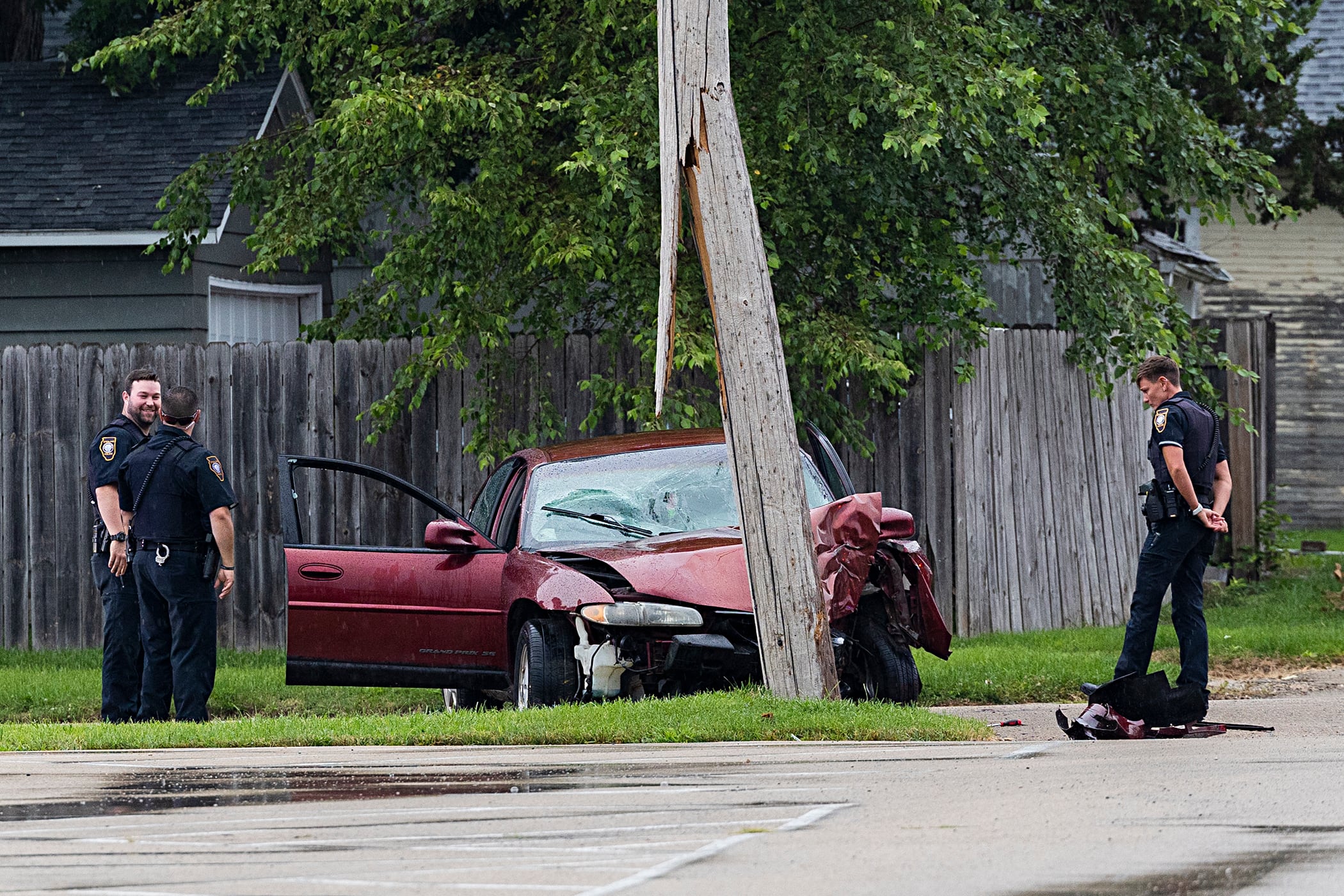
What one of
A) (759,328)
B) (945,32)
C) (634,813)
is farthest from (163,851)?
(945,32)

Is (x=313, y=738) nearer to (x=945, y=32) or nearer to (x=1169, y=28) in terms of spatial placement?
(x=945, y=32)

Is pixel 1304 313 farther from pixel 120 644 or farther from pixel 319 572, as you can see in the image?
pixel 120 644

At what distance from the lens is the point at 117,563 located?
10.0m

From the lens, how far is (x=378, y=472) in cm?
978

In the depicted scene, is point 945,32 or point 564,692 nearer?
point 564,692

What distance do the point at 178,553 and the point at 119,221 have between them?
22.3 ft

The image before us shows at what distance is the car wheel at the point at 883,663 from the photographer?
9.27 metres

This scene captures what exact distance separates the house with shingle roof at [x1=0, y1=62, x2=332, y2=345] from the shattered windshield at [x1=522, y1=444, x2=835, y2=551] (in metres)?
6.25

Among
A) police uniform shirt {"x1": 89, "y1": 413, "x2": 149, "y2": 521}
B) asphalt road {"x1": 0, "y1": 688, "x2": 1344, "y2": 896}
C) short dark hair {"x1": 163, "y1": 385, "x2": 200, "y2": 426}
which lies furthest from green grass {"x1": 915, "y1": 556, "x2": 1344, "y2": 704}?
police uniform shirt {"x1": 89, "y1": 413, "x2": 149, "y2": 521}

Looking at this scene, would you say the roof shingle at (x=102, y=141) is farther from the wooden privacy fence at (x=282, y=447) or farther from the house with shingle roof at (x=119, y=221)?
the wooden privacy fence at (x=282, y=447)

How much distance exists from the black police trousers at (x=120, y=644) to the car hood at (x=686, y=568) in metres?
2.74

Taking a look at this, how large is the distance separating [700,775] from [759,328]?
304 cm

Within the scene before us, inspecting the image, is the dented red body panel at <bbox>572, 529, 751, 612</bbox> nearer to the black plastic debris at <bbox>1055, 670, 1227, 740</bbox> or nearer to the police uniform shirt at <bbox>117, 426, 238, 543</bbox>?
the black plastic debris at <bbox>1055, 670, 1227, 740</bbox>

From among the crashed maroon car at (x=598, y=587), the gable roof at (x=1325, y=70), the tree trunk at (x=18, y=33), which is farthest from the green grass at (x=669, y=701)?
the gable roof at (x=1325, y=70)
